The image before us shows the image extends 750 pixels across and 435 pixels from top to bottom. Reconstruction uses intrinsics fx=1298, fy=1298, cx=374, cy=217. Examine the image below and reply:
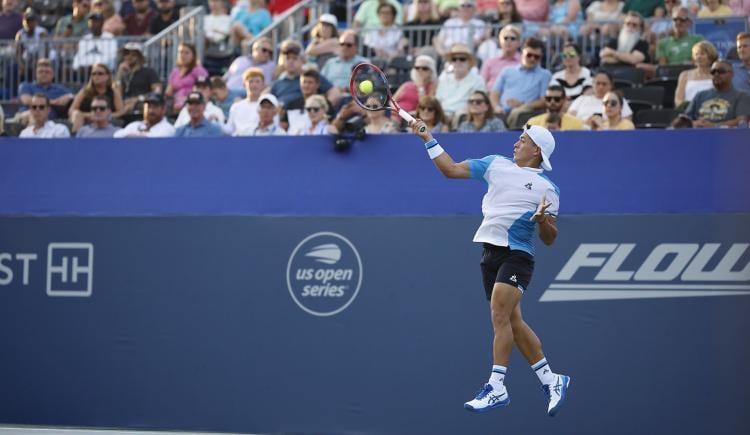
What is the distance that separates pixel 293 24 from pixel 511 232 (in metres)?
8.48

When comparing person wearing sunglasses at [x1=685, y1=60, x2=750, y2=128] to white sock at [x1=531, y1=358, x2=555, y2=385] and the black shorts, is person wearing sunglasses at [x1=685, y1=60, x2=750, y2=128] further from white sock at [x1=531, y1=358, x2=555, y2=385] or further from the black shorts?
white sock at [x1=531, y1=358, x2=555, y2=385]

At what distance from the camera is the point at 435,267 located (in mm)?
10609

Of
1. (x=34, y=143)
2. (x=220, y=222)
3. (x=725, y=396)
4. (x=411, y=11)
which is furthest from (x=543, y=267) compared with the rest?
(x=411, y=11)

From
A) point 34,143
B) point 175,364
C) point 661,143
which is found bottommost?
point 175,364

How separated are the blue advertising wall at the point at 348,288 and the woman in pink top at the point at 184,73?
3.80 metres

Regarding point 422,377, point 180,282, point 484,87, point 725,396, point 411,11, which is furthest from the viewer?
point 411,11

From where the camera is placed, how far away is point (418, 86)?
45.2 ft

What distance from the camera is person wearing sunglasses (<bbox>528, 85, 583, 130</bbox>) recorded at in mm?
11891

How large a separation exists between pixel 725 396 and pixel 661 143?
2008 mm

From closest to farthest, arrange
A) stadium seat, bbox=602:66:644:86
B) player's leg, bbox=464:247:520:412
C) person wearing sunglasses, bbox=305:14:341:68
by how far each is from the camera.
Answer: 1. player's leg, bbox=464:247:520:412
2. stadium seat, bbox=602:66:644:86
3. person wearing sunglasses, bbox=305:14:341:68

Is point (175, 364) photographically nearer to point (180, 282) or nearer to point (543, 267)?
point (180, 282)

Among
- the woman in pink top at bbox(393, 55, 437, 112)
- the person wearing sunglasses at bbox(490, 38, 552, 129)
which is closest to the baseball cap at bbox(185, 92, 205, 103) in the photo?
the woman in pink top at bbox(393, 55, 437, 112)

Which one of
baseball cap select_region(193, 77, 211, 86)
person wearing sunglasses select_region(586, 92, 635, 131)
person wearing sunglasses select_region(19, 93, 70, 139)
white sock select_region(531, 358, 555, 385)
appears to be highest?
person wearing sunglasses select_region(586, 92, 635, 131)

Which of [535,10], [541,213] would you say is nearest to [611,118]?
[541,213]
